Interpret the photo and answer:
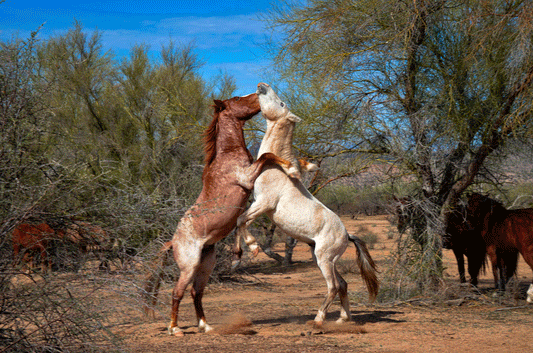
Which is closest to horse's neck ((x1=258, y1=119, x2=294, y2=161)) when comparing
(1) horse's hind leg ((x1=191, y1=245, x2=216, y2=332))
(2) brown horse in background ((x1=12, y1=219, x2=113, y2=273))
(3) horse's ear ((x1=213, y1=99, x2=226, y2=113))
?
(3) horse's ear ((x1=213, y1=99, x2=226, y2=113))

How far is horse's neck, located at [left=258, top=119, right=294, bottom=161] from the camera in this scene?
6.28 metres

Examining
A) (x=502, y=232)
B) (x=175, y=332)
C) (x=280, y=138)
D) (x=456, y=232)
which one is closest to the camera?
(x=175, y=332)

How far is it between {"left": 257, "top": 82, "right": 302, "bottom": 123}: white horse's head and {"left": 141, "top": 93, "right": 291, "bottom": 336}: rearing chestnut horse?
118 millimetres

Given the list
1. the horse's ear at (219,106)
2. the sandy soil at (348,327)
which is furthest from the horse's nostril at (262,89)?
the sandy soil at (348,327)

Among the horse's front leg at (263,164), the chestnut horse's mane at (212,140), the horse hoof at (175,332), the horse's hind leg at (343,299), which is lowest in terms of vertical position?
the horse hoof at (175,332)

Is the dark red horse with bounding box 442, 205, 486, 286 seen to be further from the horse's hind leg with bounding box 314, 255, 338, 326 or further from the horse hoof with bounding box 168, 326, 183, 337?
the horse hoof with bounding box 168, 326, 183, 337

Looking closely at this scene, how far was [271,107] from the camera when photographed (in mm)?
6219

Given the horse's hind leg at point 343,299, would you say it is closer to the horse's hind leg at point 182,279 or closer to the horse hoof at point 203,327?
the horse hoof at point 203,327

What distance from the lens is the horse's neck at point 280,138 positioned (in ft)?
20.6

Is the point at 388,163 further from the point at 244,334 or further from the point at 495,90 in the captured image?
the point at 244,334

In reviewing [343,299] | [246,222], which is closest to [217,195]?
[246,222]

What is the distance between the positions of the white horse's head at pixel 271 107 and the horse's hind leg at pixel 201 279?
1838mm

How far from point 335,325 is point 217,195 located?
224 cm

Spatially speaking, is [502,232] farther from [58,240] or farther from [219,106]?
[58,240]
